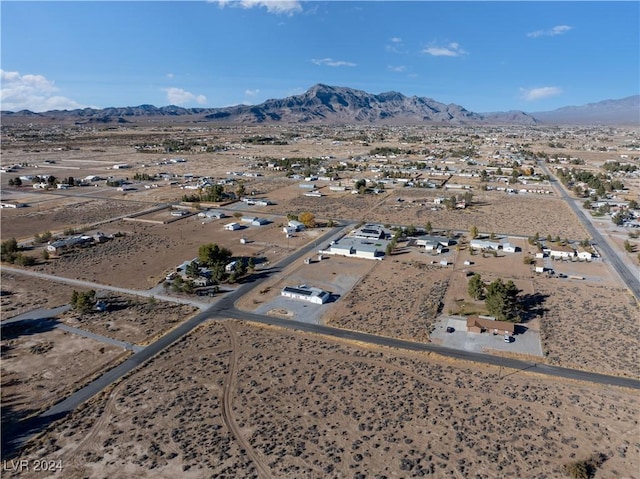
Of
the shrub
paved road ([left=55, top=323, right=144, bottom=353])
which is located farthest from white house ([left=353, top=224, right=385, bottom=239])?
the shrub

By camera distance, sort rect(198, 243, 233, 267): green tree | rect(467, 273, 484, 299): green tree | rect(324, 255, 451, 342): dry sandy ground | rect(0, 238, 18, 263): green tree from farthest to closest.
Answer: rect(0, 238, 18, 263): green tree, rect(198, 243, 233, 267): green tree, rect(467, 273, 484, 299): green tree, rect(324, 255, 451, 342): dry sandy ground

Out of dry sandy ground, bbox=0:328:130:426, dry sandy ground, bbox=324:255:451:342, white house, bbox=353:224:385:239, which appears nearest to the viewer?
dry sandy ground, bbox=0:328:130:426

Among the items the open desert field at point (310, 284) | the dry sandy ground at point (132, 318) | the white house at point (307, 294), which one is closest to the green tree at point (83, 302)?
the dry sandy ground at point (132, 318)

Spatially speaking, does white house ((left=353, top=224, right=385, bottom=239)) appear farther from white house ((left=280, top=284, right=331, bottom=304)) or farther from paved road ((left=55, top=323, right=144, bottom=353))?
paved road ((left=55, top=323, right=144, bottom=353))

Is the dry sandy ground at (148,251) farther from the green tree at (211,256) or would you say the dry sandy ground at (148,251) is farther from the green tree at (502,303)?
the green tree at (502,303)

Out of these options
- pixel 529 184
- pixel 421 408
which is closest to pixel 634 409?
pixel 421 408
